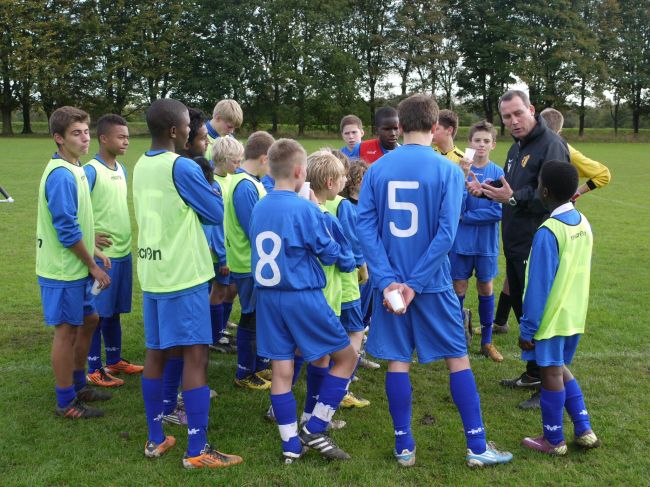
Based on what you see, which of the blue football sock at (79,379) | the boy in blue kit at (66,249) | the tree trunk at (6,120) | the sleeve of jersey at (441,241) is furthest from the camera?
the tree trunk at (6,120)

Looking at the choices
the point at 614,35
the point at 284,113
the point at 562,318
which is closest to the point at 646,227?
the point at 562,318

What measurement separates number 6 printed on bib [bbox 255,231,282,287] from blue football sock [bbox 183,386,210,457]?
30.2 inches

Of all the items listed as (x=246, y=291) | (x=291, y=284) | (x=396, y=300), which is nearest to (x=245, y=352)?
(x=246, y=291)

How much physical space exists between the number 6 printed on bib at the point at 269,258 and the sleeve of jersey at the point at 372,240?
A: 52 cm

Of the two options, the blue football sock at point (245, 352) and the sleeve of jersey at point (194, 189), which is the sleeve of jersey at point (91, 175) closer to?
the sleeve of jersey at point (194, 189)

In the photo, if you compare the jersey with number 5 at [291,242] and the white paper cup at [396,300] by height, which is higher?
the jersey with number 5 at [291,242]

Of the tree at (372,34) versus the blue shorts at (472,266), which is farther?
the tree at (372,34)

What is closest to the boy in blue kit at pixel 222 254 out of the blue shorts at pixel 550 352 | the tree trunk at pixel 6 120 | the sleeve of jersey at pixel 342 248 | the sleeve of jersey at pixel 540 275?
the sleeve of jersey at pixel 342 248

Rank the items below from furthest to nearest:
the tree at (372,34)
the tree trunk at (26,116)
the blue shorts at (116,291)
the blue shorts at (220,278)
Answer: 1. the tree at (372,34)
2. the tree trunk at (26,116)
3. the blue shorts at (220,278)
4. the blue shorts at (116,291)

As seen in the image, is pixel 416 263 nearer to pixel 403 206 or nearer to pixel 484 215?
pixel 403 206

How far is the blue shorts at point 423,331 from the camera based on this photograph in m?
3.57

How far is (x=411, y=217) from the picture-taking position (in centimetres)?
357

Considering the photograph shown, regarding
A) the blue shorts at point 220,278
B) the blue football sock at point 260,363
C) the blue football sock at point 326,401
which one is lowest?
the blue football sock at point 260,363

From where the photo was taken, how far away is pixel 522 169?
480 cm
